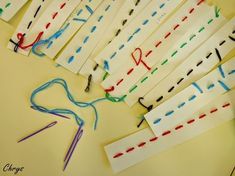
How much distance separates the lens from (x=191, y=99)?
0.79 meters

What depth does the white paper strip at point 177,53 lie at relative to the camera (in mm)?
787

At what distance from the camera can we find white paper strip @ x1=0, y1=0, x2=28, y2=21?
2.60 ft

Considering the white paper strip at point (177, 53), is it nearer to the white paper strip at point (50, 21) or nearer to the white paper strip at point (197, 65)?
the white paper strip at point (197, 65)

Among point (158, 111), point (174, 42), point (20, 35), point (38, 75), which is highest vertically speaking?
point (20, 35)

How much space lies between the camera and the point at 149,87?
2.64 feet

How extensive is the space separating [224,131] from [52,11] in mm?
548

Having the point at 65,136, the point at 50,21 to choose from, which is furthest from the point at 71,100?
the point at 50,21

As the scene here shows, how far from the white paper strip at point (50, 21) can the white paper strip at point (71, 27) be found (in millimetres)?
14

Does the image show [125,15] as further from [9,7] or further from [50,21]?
[9,7]

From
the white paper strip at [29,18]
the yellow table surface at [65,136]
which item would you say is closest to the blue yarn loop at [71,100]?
the yellow table surface at [65,136]

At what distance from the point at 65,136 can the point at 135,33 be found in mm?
328

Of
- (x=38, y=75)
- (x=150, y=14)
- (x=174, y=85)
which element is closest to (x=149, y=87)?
(x=174, y=85)

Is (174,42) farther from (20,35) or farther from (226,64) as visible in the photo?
(20,35)

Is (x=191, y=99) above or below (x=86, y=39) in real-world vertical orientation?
below
